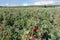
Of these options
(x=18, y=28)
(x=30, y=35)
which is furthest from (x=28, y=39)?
(x=18, y=28)

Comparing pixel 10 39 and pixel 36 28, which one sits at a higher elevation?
pixel 36 28

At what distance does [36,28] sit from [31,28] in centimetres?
15

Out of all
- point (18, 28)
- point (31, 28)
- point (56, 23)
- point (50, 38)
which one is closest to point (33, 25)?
point (31, 28)

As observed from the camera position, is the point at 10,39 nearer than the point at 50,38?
No

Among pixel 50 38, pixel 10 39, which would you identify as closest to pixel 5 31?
pixel 10 39

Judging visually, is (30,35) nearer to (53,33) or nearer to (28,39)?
(28,39)

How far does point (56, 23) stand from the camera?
223 inches

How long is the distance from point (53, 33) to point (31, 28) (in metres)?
0.49

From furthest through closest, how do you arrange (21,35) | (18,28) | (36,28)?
(18,28) → (21,35) → (36,28)

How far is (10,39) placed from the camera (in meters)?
5.10

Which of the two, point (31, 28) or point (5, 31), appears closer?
point (31, 28)

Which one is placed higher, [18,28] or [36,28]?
[36,28]

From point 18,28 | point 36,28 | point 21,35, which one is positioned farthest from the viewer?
point 18,28

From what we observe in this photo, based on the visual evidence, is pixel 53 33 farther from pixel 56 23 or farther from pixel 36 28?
pixel 56 23
